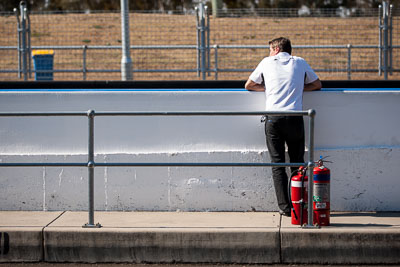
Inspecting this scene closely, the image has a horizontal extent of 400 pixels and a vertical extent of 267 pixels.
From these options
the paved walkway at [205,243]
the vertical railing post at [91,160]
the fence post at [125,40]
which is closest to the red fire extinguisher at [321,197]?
the paved walkway at [205,243]

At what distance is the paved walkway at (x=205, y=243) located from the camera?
5.70m

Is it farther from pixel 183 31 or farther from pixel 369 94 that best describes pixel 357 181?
pixel 183 31

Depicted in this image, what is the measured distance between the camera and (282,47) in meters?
6.57

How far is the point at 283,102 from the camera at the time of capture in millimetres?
6387

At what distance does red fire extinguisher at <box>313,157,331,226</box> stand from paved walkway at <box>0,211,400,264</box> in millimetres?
126

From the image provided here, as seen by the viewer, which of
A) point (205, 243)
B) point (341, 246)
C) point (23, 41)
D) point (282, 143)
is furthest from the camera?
point (23, 41)

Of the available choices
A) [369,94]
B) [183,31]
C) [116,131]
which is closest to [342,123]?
[369,94]

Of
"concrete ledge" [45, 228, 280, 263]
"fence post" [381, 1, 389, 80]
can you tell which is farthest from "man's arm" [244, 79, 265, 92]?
"fence post" [381, 1, 389, 80]

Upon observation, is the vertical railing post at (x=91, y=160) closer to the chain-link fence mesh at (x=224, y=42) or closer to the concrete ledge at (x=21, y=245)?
the concrete ledge at (x=21, y=245)

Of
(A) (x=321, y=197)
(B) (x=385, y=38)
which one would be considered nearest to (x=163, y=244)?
(A) (x=321, y=197)

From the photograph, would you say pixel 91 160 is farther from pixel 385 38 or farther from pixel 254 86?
pixel 385 38

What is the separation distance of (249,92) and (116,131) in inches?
57.8

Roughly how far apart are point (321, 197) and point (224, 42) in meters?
9.87

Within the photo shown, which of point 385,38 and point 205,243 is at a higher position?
point 385,38
